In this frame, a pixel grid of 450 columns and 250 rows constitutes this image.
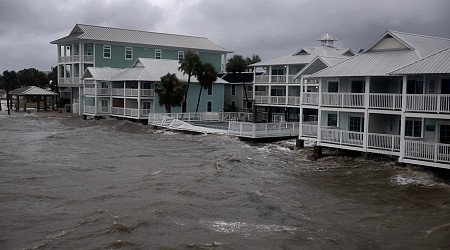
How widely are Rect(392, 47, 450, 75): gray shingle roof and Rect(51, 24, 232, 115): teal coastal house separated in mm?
47133

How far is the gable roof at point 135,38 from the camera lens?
68.2m

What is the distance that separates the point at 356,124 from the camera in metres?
30.6

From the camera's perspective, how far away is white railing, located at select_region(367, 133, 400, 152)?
87.9 ft

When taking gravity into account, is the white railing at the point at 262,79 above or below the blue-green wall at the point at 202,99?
above

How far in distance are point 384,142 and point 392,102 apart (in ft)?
7.14

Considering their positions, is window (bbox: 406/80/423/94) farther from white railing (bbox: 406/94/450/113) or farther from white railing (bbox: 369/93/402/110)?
white railing (bbox: 406/94/450/113)

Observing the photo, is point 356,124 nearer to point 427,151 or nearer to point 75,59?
point 427,151

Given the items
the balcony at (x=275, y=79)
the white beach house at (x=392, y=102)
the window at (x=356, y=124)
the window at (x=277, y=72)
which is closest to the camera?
the white beach house at (x=392, y=102)

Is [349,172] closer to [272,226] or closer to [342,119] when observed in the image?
[342,119]

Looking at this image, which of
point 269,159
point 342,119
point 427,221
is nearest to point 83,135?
point 269,159

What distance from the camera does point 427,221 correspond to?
1769 centimetres

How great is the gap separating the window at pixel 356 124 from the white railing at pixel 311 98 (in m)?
3.12

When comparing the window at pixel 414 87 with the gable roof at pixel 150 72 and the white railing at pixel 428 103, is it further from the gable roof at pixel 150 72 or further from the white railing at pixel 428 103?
the gable roof at pixel 150 72

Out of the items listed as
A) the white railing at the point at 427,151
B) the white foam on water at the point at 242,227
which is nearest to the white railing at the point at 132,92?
the white railing at the point at 427,151
